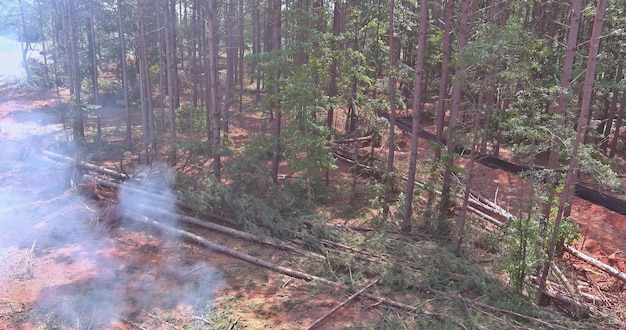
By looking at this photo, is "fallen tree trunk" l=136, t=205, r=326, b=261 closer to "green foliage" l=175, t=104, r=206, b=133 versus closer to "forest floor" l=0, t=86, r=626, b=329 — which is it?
"forest floor" l=0, t=86, r=626, b=329

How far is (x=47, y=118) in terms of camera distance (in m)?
26.3

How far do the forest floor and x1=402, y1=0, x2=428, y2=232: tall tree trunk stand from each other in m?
2.28

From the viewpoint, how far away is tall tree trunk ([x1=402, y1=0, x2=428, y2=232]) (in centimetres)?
1073

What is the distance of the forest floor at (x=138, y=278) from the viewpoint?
7863 mm

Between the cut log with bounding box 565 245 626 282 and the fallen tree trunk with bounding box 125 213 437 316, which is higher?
the fallen tree trunk with bounding box 125 213 437 316

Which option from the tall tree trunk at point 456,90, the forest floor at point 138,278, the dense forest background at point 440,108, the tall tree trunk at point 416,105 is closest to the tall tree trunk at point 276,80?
the dense forest background at point 440,108

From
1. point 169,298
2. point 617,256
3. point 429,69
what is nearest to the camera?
point 169,298

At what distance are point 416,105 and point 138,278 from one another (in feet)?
26.4

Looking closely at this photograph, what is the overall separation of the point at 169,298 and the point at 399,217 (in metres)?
7.25

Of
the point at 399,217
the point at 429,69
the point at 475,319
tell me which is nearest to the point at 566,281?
the point at 475,319

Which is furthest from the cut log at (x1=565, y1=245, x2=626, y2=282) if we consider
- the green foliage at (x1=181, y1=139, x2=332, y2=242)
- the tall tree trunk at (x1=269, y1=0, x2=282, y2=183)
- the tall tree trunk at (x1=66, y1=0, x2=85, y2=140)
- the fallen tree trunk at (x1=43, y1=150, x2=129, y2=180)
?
the tall tree trunk at (x1=66, y1=0, x2=85, y2=140)

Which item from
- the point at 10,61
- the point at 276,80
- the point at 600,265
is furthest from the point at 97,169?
the point at 10,61

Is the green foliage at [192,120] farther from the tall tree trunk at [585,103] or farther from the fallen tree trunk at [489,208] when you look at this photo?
the tall tree trunk at [585,103]

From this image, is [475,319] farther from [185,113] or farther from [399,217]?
[185,113]
